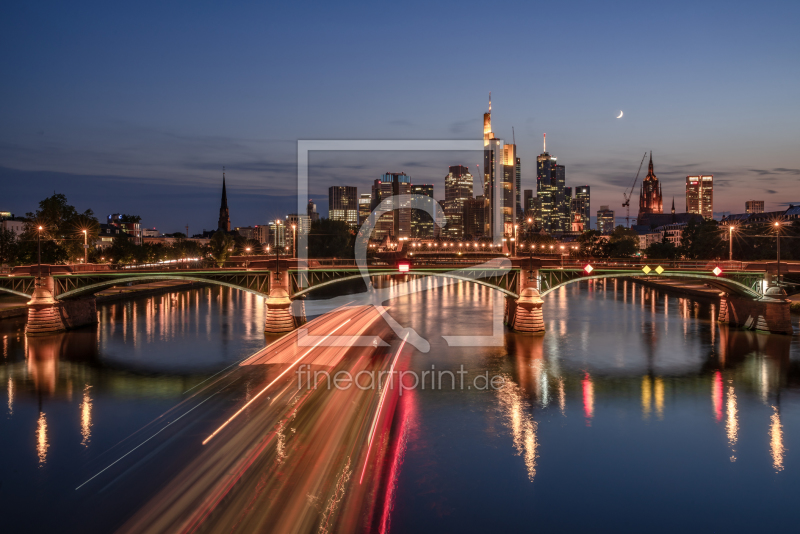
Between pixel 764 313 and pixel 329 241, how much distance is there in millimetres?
96564

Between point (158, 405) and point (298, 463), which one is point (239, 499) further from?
point (158, 405)

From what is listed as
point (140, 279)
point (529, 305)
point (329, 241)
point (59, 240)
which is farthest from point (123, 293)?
point (529, 305)

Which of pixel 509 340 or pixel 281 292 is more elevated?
pixel 281 292

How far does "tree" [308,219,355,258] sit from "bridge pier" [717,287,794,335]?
287 ft

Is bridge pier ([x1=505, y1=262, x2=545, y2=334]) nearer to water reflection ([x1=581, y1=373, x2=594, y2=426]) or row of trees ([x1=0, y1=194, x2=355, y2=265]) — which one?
water reflection ([x1=581, y1=373, x2=594, y2=426])

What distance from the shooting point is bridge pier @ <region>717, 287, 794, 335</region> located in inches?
1956

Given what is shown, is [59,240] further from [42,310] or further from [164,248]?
[164,248]

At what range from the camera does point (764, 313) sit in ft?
168

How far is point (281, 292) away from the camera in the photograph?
171 feet

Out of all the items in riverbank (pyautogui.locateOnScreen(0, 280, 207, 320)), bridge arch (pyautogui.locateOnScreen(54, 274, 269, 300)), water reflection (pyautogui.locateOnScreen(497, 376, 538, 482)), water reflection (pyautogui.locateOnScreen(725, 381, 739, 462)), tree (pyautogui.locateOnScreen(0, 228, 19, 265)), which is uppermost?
tree (pyautogui.locateOnScreen(0, 228, 19, 265))

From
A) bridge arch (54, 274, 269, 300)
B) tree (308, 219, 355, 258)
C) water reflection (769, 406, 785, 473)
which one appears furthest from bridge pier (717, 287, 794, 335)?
tree (308, 219, 355, 258)

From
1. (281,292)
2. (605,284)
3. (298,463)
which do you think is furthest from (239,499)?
(605,284)

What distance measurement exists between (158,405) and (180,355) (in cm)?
1489

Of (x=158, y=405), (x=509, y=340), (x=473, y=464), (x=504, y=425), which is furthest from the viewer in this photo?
(x=509, y=340)
